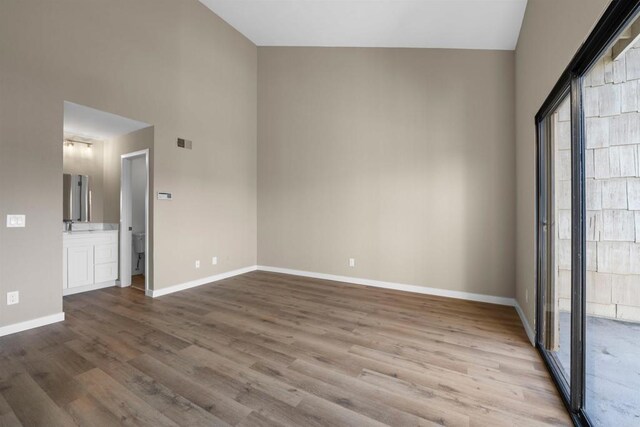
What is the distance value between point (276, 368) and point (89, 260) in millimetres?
3537

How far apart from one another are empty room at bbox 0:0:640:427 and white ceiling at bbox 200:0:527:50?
4 centimetres

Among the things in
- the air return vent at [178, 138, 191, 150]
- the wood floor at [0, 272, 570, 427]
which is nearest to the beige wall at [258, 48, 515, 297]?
the wood floor at [0, 272, 570, 427]

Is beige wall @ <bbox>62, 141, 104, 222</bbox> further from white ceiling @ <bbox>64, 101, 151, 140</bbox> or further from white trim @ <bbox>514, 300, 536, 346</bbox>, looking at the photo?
white trim @ <bbox>514, 300, 536, 346</bbox>

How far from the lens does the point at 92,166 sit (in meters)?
4.80

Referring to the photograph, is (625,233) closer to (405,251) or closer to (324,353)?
(324,353)

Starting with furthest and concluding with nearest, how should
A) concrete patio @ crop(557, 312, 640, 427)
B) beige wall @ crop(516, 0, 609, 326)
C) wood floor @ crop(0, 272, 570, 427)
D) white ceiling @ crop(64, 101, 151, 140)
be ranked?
white ceiling @ crop(64, 101, 151, 140), wood floor @ crop(0, 272, 570, 427), beige wall @ crop(516, 0, 609, 326), concrete patio @ crop(557, 312, 640, 427)

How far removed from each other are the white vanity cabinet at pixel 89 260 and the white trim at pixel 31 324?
0.87m

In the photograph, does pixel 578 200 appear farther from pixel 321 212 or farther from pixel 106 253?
pixel 106 253

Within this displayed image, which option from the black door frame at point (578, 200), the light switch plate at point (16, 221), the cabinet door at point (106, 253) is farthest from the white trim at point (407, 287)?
the light switch plate at point (16, 221)

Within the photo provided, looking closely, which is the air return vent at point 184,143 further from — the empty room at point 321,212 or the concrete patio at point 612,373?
the concrete patio at point 612,373

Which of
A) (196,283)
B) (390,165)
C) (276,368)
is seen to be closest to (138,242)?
(196,283)

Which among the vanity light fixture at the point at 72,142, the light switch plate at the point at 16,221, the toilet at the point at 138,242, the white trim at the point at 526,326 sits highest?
the vanity light fixture at the point at 72,142

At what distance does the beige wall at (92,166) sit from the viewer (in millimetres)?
4629

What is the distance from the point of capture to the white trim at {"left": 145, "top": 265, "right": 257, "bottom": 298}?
12.3 feet
